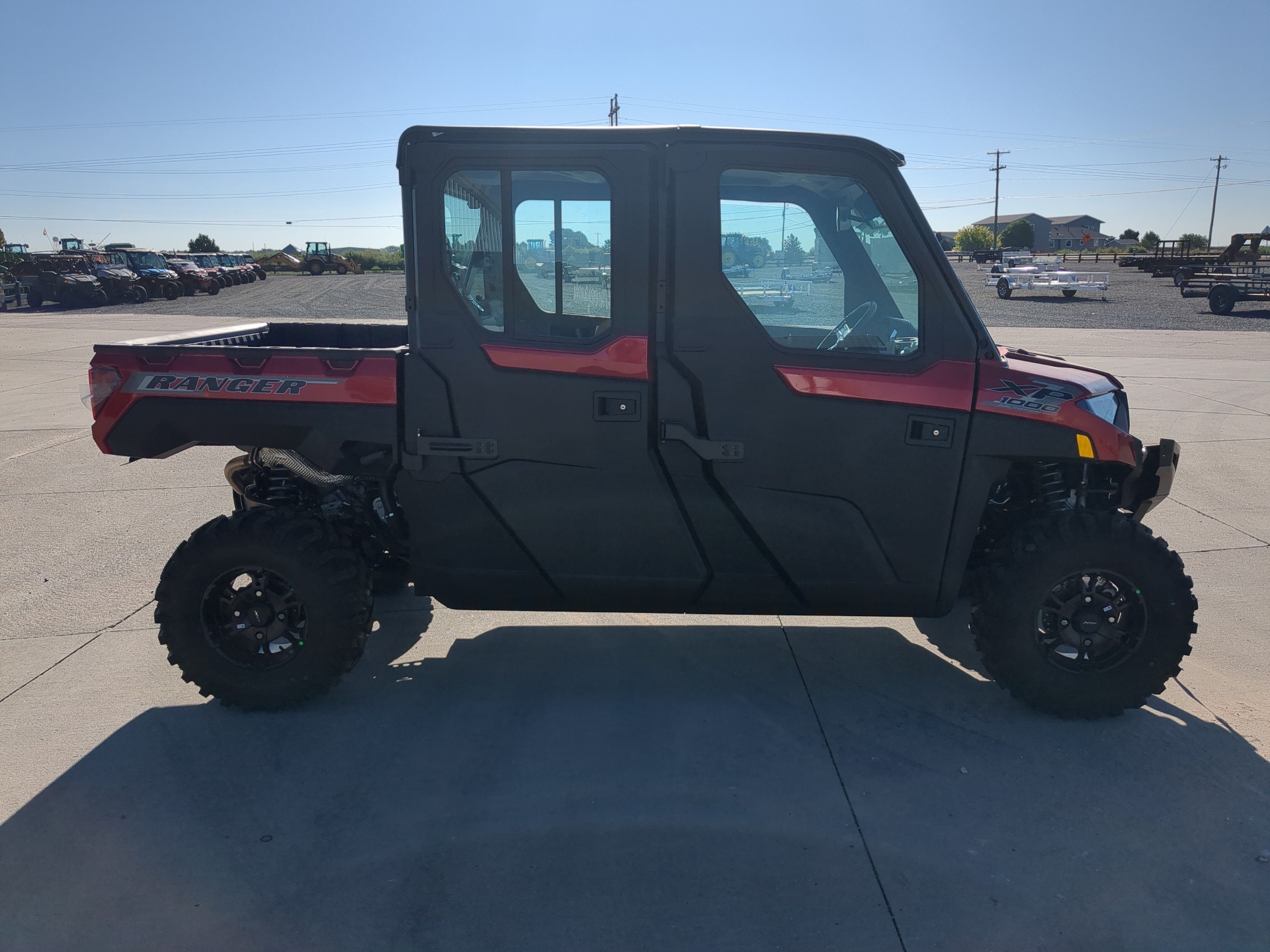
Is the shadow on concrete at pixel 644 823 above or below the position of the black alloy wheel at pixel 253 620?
below

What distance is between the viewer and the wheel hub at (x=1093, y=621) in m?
3.72

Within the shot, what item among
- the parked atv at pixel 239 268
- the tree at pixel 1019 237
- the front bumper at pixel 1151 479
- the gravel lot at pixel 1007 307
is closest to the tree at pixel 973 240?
the tree at pixel 1019 237

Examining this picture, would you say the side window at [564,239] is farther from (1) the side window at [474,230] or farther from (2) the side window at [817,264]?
(2) the side window at [817,264]

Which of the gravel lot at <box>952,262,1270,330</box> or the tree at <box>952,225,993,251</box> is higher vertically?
the tree at <box>952,225,993,251</box>

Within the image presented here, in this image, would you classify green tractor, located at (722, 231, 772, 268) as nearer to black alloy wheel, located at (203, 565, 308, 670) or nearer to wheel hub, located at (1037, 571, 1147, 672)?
wheel hub, located at (1037, 571, 1147, 672)

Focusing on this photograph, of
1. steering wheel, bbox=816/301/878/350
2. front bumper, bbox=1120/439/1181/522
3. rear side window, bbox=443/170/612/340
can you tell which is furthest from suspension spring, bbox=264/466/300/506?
front bumper, bbox=1120/439/1181/522

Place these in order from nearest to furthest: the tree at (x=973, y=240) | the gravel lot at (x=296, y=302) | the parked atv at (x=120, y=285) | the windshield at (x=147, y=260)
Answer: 1. the gravel lot at (x=296, y=302)
2. the parked atv at (x=120, y=285)
3. the windshield at (x=147, y=260)
4. the tree at (x=973, y=240)

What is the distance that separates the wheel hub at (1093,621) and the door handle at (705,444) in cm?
143

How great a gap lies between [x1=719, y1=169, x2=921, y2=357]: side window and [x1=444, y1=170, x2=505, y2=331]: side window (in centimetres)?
86

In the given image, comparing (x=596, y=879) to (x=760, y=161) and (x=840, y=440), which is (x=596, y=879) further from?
(x=760, y=161)

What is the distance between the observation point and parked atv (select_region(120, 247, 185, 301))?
119 feet

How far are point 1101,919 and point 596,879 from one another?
1.53m

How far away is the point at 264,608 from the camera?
384 centimetres

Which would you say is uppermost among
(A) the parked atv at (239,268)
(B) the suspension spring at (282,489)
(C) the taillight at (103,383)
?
(A) the parked atv at (239,268)
